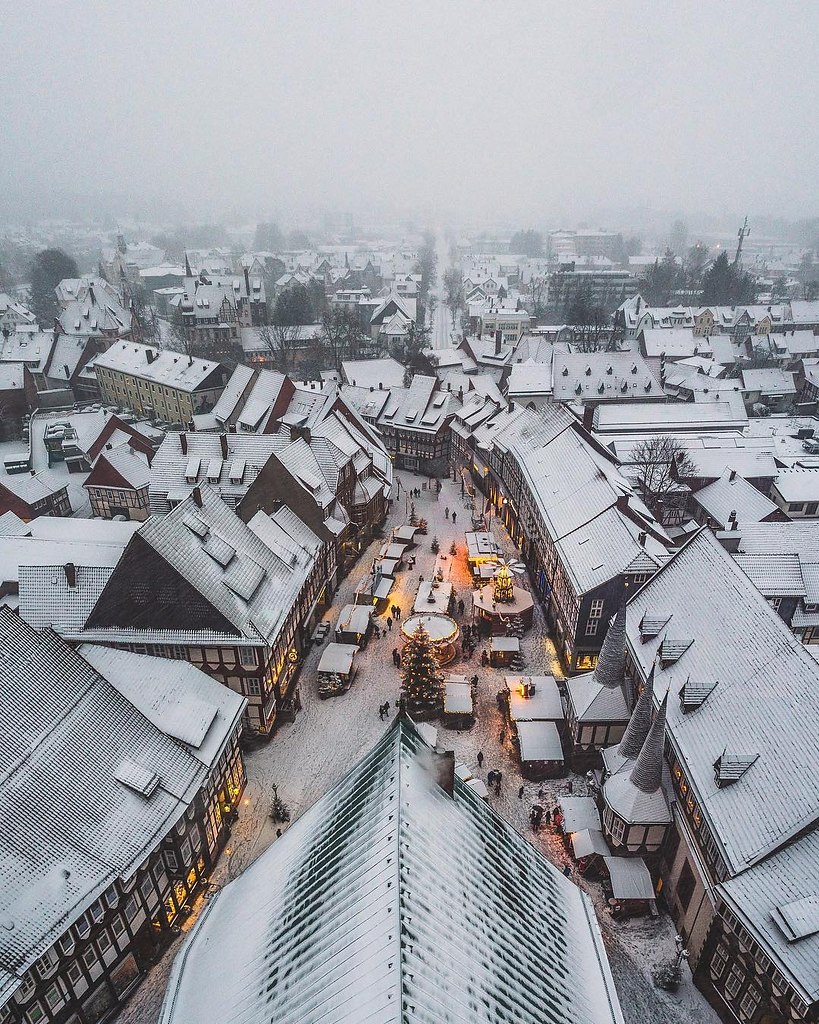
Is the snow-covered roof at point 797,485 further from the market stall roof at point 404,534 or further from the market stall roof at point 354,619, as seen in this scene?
the market stall roof at point 354,619

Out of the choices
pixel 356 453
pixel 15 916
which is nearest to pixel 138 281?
pixel 356 453

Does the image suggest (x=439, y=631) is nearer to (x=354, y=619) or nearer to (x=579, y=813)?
(x=354, y=619)

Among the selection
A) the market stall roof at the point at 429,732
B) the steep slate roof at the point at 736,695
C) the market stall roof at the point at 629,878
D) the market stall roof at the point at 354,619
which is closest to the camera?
the steep slate roof at the point at 736,695

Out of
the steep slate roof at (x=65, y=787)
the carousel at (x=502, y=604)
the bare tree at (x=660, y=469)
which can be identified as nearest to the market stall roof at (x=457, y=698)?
the carousel at (x=502, y=604)

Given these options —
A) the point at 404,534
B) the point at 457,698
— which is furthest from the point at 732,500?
the point at 457,698

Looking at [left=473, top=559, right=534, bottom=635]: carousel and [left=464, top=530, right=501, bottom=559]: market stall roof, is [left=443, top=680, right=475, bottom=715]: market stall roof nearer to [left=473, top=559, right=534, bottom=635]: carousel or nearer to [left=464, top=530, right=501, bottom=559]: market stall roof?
[left=473, top=559, right=534, bottom=635]: carousel

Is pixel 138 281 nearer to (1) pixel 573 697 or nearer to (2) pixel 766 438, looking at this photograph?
(2) pixel 766 438

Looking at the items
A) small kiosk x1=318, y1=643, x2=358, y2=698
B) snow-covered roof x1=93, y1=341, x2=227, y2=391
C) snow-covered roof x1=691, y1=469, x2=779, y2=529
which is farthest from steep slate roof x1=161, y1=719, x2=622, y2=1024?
snow-covered roof x1=93, y1=341, x2=227, y2=391
